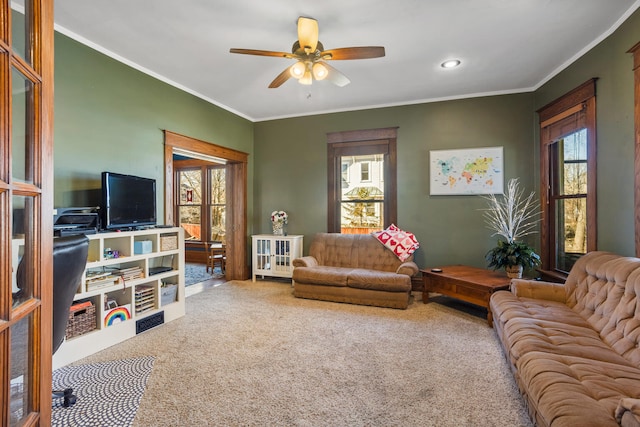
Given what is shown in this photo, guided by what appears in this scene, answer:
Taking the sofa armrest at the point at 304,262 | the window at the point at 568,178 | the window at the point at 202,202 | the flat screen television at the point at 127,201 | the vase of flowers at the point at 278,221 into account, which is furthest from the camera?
the window at the point at 202,202

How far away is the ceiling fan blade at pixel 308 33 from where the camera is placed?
2.37m

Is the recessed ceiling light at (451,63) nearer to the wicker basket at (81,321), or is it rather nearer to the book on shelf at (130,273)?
the book on shelf at (130,273)

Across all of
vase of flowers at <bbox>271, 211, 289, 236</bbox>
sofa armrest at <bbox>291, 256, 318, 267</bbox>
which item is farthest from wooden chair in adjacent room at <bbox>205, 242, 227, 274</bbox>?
sofa armrest at <bbox>291, 256, 318, 267</bbox>

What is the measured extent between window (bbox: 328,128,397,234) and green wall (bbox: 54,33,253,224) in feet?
7.51

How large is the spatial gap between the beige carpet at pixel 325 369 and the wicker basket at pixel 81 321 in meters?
0.24

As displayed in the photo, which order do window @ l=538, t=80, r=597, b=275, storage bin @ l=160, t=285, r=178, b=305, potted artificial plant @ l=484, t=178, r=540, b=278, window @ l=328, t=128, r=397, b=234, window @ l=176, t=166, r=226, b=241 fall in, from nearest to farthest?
1. window @ l=538, t=80, r=597, b=275
2. storage bin @ l=160, t=285, r=178, b=305
3. potted artificial plant @ l=484, t=178, r=540, b=278
4. window @ l=328, t=128, r=397, b=234
5. window @ l=176, t=166, r=226, b=241

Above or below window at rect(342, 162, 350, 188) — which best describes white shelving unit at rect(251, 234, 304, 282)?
below

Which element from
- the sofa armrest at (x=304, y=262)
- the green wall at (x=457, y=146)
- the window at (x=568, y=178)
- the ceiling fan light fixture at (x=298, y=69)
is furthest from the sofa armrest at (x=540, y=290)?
the ceiling fan light fixture at (x=298, y=69)

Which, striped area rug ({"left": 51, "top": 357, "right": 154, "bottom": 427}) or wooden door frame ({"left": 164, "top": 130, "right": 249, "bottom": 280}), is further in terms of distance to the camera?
wooden door frame ({"left": 164, "top": 130, "right": 249, "bottom": 280})

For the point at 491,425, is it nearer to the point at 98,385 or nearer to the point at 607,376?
the point at 607,376

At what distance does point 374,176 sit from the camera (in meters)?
4.91

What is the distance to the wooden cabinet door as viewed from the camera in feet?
2.43

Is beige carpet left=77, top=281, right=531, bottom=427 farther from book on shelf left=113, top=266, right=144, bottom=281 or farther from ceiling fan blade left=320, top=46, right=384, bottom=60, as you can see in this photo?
ceiling fan blade left=320, top=46, right=384, bottom=60

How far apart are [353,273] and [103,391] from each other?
2.65 metres
